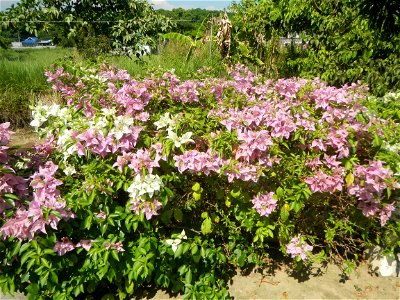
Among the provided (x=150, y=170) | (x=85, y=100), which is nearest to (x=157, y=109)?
(x=85, y=100)

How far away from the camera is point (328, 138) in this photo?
222 centimetres

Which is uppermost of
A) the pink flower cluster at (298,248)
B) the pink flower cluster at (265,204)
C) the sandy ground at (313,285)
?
the pink flower cluster at (265,204)

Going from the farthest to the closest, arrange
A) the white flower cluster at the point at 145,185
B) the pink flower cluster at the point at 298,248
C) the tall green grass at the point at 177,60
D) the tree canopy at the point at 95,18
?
the tall green grass at the point at 177,60 → the tree canopy at the point at 95,18 → the pink flower cluster at the point at 298,248 → the white flower cluster at the point at 145,185

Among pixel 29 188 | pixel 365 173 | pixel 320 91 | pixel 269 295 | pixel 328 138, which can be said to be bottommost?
pixel 269 295

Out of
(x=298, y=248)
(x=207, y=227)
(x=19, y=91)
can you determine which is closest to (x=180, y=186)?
(x=207, y=227)

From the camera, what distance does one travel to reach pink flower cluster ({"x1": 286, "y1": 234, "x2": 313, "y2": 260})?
2.41 metres

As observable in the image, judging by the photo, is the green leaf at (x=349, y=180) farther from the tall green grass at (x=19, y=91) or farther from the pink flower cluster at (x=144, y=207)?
the tall green grass at (x=19, y=91)

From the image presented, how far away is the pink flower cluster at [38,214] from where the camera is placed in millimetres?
1891

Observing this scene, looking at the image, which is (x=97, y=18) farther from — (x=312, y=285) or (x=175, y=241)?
(x=312, y=285)

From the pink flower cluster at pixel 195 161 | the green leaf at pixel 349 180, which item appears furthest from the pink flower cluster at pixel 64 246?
the green leaf at pixel 349 180

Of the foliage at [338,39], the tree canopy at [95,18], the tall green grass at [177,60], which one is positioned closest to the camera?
the foliage at [338,39]

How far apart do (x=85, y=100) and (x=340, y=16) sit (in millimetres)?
4948

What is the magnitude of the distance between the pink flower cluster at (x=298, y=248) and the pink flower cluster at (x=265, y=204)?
0.33 metres

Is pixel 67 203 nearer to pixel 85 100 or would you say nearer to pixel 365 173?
pixel 85 100
